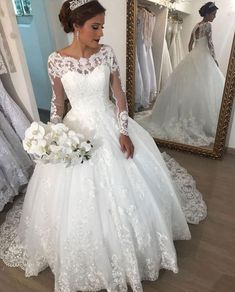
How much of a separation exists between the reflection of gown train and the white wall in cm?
105

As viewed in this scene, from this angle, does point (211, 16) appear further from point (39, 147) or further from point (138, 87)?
point (39, 147)

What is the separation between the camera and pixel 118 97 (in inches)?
53.4

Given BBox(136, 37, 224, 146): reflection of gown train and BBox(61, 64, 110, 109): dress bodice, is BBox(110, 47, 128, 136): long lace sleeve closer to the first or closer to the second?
BBox(61, 64, 110, 109): dress bodice

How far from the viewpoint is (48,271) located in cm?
150

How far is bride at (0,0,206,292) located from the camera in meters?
1.23

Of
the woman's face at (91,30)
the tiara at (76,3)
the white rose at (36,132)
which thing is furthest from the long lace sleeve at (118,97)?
the white rose at (36,132)

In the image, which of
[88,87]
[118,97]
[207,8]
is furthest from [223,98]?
[88,87]

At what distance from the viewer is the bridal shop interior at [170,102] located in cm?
152

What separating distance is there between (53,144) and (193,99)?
155 cm

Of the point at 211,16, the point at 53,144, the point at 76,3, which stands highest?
the point at 76,3

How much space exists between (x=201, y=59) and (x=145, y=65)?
1.53ft

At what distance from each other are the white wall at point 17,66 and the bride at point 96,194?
2.30ft

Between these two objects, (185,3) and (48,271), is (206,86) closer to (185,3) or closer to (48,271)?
(185,3)

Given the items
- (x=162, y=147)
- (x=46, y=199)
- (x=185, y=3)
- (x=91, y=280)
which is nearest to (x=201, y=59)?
(x=185, y=3)
